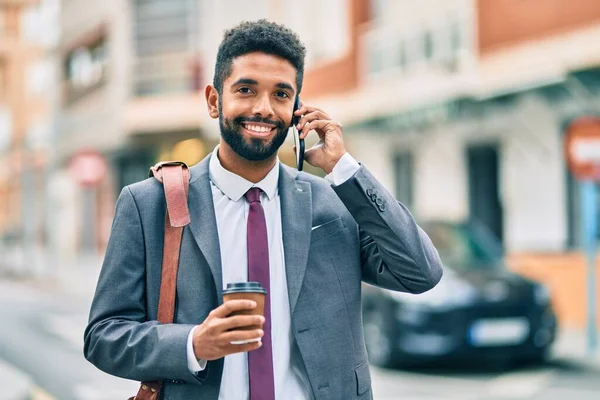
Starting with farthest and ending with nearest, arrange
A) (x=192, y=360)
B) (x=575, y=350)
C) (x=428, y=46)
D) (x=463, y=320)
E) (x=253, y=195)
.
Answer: (x=428, y=46)
(x=575, y=350)
(x=463, y=320)
(x=253, y=195)
(x=192, y=360)

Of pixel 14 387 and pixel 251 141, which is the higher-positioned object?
pixel 251 141

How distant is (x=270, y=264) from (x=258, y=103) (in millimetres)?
406

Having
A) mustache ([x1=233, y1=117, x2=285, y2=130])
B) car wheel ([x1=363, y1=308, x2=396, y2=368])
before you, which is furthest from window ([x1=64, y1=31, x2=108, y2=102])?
mustache ([x1=233, y1=117, x2=285, y2=130])

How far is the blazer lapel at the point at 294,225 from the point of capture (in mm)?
2410

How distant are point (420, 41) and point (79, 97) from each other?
2168 cm

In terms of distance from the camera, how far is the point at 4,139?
2376 inches

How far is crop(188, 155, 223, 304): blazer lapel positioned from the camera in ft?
7.75

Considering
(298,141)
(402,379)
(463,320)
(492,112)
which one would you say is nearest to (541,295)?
(463,320)

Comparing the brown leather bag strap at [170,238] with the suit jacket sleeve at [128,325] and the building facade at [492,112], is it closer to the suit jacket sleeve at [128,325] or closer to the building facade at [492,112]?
the suit jacket sleeve at [128,325]

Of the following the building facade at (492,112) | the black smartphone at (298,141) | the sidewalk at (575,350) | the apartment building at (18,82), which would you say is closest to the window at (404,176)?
the building facade at (492,112)

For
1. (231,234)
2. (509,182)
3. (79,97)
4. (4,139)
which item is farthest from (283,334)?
(4,139)

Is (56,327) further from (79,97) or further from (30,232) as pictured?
(79,97)

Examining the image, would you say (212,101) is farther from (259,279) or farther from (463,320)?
(463,320)

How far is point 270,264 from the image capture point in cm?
244
